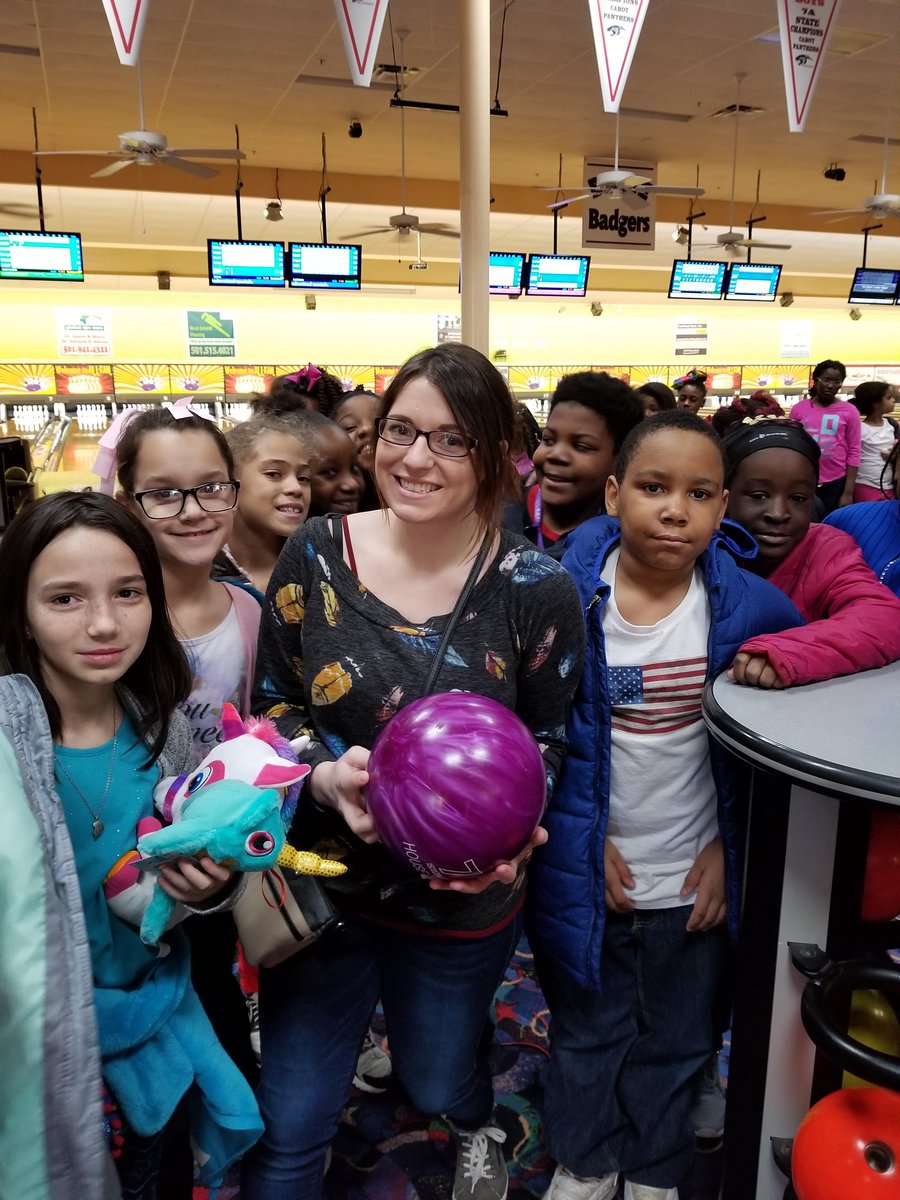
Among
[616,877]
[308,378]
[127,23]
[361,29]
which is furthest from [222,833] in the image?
[361,29]

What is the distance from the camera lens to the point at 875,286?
10.4 metres

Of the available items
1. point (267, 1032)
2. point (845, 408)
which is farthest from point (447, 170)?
point (267, 1032)

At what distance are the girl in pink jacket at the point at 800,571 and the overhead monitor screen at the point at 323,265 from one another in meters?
7.69

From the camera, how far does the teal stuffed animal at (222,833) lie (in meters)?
0.99

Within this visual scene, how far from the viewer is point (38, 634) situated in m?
1.10

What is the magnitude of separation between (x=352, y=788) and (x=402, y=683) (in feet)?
0.52

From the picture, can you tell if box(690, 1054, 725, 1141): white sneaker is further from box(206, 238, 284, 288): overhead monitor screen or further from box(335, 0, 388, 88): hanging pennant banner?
box(206, 238, 284, 288): overhead monitor screen

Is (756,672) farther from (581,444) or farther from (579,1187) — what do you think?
(579,1187)

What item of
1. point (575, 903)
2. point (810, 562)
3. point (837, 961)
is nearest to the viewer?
point (837, 961)

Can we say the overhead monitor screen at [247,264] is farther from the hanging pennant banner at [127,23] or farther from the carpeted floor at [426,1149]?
the carpeted floor at [426,1149]

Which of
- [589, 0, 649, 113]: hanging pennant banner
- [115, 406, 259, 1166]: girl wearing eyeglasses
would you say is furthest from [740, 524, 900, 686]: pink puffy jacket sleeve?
[589, 0, 649, 113]: hanging pennant banner

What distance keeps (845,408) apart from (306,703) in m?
6.48

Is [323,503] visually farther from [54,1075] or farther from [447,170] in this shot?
[447,170]

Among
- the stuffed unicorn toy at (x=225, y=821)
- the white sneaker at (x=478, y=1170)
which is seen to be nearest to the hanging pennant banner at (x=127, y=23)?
the stuffed unicorn toy at (x=225, y=821)
